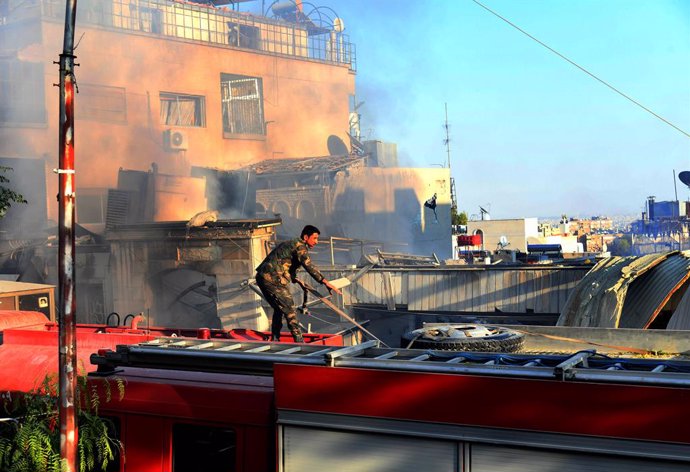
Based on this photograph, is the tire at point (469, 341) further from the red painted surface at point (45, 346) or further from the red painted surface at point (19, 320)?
the red painted surface at point (19, 320)

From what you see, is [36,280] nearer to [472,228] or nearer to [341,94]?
[341,94]

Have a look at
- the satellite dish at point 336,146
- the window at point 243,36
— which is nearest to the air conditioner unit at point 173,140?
the window at point 243,36

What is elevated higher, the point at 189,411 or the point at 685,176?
the point at 685,176

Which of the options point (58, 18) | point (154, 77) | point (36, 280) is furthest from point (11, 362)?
point (154, 77)

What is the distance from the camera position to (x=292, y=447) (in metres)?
4.41

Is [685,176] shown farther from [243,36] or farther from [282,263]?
[243,36]

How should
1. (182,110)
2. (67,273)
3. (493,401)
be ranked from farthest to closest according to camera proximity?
(182,110) < (67,273) < (493,401)

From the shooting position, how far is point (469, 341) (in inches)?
245

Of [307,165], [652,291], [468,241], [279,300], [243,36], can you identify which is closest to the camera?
[279,300]

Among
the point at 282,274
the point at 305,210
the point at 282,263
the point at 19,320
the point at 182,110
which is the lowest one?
the point at 19,320

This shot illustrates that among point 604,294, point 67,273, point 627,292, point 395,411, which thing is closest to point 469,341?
point 395,411

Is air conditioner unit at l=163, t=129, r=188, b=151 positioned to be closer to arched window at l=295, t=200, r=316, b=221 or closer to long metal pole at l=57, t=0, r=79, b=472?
arched window at l=295, t=200, r=316, b=221

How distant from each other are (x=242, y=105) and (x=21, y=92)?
519 inches

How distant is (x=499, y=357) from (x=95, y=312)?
19522mm
